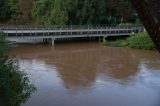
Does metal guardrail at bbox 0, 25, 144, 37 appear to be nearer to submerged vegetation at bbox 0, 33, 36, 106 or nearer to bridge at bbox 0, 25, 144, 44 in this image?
bridge at bbox 0, 25, 144, 44

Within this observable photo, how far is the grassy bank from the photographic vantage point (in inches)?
1503

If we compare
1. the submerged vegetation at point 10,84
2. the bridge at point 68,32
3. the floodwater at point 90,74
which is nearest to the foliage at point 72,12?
the bridge at point 68,32

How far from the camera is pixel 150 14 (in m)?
1.91

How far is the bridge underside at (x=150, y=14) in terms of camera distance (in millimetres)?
A: 1874

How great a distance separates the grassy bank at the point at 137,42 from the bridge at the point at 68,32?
6.47 feet

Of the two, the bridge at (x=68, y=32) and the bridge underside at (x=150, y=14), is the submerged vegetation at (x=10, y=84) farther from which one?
the bridge at (x=68, y=32)

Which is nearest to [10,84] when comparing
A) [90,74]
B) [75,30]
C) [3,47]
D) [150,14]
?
[3,47]

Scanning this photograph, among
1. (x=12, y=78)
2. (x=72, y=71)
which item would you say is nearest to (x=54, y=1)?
(x=72, y=71)

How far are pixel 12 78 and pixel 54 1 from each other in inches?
1250

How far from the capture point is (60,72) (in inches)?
1015

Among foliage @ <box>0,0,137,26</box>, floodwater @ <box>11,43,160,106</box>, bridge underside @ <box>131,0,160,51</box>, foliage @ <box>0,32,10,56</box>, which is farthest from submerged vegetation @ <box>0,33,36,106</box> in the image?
foliage @ <box>0,0,137,26</box>

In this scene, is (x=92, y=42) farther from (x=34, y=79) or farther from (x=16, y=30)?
(x=34, y=79)

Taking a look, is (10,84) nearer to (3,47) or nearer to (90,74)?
(3,47)

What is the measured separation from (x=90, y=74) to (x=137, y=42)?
14473 mm
